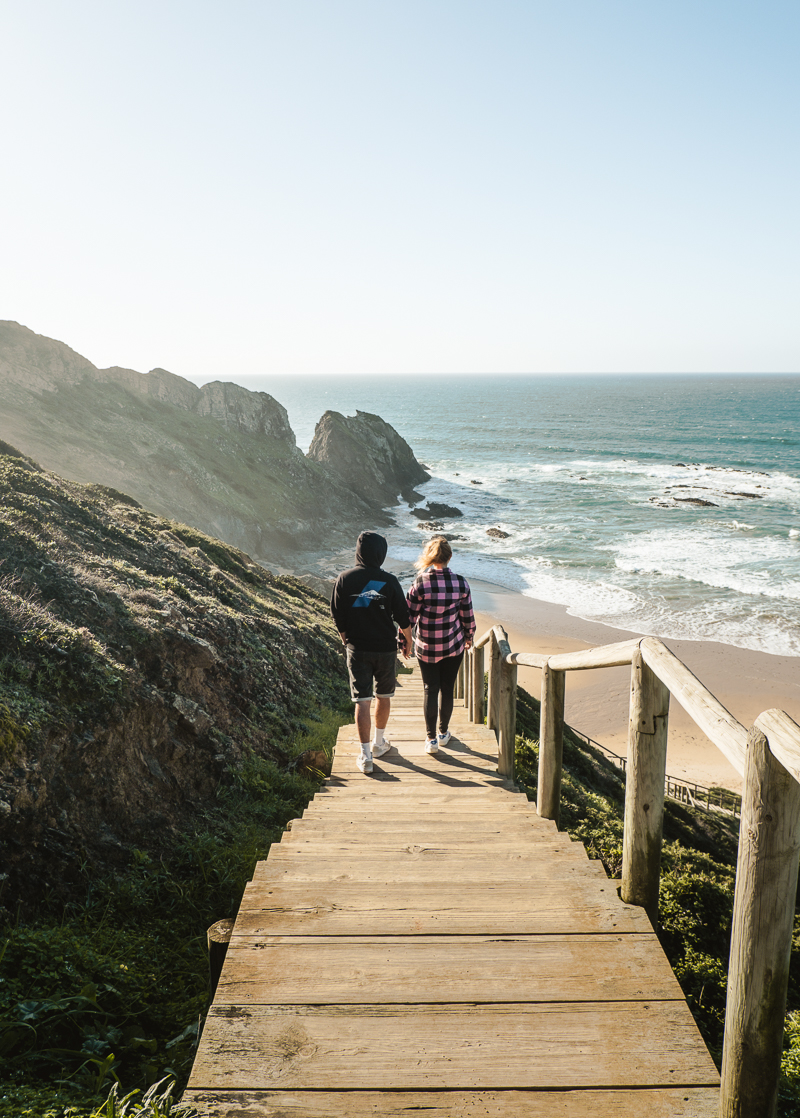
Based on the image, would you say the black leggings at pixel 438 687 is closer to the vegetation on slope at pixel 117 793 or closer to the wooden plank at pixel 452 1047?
the vegetation on slope at pixel 117 793

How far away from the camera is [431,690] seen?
582 cm

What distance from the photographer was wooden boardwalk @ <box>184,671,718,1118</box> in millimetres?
1872

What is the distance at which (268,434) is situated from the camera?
42062 millimetres

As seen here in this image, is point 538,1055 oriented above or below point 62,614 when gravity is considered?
below

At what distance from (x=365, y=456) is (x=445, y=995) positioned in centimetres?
4467

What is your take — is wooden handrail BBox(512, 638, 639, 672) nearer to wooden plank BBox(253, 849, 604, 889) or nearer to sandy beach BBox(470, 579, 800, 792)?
wooden plank BBox(253, 849, 604, 889)

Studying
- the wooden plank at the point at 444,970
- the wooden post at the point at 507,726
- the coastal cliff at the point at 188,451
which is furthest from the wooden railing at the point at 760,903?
the coastal cliff at the point at 188,451

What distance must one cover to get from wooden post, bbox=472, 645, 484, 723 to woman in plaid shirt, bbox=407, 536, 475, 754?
147 cm

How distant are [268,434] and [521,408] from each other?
9810 centimetres

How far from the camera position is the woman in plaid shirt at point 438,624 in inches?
222

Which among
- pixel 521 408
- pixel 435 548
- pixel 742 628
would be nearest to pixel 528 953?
pixel 435 548

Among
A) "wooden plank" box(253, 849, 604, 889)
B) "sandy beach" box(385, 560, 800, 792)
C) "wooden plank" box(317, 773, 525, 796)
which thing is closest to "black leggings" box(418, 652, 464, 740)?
"wooden plank" box(317, 773, 525, 796)

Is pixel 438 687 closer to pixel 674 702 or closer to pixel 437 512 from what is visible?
pixel 674 702

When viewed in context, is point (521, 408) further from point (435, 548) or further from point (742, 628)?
point (435, 548)
